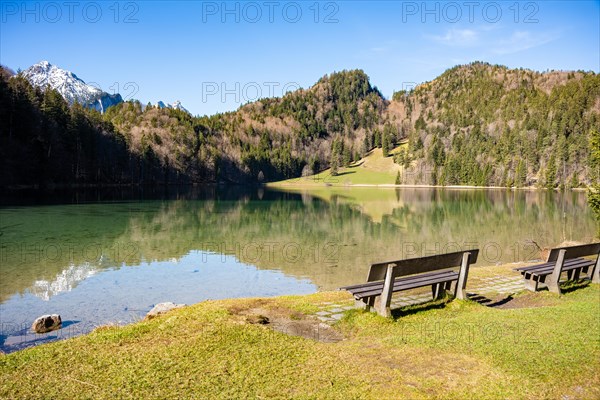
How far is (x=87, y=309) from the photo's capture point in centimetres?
1443

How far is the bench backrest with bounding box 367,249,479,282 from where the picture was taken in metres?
9.53

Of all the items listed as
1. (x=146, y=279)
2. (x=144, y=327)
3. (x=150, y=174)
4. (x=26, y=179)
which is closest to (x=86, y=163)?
(x=26, y=179)

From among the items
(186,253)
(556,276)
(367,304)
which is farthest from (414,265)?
(186,253)

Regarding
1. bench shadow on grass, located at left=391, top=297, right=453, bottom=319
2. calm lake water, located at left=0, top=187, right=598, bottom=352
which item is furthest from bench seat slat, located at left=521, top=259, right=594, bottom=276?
calm lake water, located at left=0, top=187, right=598, bottom=352

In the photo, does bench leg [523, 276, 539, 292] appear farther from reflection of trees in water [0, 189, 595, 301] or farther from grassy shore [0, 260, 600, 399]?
reflection of trees in water [0, 189, 595, 301]

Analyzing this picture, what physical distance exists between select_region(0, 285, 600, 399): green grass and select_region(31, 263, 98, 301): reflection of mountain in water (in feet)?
31.7

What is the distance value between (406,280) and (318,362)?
4.95 meters

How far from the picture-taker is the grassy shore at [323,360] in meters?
5.73

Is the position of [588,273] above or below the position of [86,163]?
below

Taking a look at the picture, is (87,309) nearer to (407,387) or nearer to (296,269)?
(296,269)

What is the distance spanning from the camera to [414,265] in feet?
32.5

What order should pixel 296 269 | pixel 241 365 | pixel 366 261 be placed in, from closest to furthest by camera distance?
1. pixel 241 365
2. pixel 296 269
3. pixel 366 261

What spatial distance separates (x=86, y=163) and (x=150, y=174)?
121 ft

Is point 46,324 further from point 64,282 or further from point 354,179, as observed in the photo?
point 354,179
